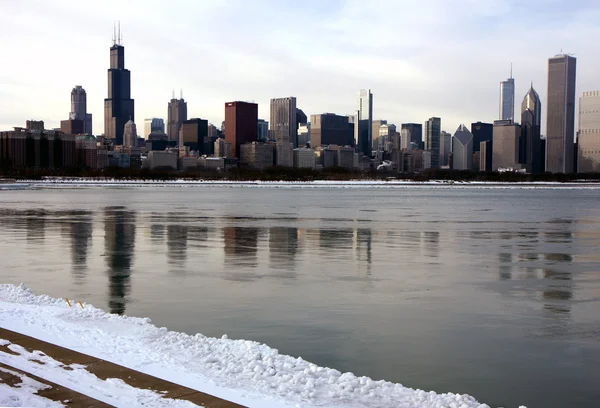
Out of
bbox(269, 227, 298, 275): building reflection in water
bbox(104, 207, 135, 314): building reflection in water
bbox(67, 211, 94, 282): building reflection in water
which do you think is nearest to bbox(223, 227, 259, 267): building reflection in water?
bbox(269, 227, 298, 275): building reflection in water

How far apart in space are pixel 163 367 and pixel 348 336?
372 centimetres

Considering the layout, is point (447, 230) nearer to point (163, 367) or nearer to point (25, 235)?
point (25, 235)

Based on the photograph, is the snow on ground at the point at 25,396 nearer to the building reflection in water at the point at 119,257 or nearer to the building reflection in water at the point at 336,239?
the building reflection in water at the point at 119,257

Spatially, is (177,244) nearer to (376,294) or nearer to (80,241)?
(80,241)

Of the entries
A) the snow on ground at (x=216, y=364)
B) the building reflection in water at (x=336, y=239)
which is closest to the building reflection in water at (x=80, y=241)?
the snow on ground at (x=216, y=364)

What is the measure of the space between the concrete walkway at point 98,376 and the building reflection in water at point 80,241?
7.57 meters

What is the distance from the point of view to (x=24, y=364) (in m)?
8.41

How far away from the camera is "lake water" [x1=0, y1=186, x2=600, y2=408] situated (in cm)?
971

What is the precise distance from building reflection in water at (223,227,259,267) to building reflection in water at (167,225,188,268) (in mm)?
1505

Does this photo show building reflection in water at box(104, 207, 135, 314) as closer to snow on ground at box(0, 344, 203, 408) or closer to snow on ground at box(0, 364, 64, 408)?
snow on ground at box(0, 344, 203, 408)

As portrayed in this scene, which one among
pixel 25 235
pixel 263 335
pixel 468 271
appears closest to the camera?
pixel 263 335

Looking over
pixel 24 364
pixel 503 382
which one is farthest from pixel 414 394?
pixel 24 364

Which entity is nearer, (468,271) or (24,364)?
(24,364)

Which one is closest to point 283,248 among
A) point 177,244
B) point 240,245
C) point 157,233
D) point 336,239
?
point 240,245
